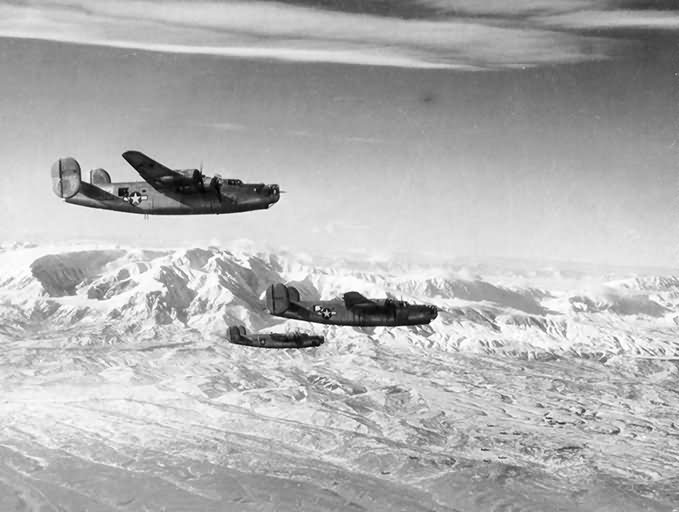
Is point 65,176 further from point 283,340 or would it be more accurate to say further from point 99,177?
point 283,340

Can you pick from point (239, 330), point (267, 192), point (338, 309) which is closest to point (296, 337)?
point (239, 330)

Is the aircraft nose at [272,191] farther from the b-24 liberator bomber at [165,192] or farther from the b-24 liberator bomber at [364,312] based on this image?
the b-24 liberator bomber at [364,312]

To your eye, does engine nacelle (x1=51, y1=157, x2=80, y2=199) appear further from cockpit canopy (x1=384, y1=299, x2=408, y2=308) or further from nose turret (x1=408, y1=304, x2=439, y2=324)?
nose turret (x1=408, y1=304, x2=439, y2=324)

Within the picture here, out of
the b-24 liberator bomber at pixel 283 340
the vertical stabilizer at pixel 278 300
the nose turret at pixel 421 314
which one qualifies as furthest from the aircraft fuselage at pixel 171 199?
the b-24 liberator bomber at pixel 283 340

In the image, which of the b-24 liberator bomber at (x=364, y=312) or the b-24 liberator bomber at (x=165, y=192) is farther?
the b-24 liberator bomber at (x=364, y=312)

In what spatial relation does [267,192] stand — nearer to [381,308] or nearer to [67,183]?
[67,183]

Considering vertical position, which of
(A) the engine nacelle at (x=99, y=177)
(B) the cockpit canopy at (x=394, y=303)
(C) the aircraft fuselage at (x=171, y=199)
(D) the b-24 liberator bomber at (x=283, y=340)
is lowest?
(D) the b-24 liberator bomber at (x=283, y=340)

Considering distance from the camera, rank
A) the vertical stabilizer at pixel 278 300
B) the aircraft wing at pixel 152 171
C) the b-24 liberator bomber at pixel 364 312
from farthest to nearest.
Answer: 1. the vertical stabilizer at pixel 278 300
2. the b-24 liberator bomber at pixel 364 312
3. the aircraft wing at pixel 152 171

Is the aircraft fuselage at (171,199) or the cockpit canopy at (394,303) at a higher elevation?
the aircraft fuselage at (171,199)

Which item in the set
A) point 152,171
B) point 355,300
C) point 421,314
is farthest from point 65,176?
point 421,314
